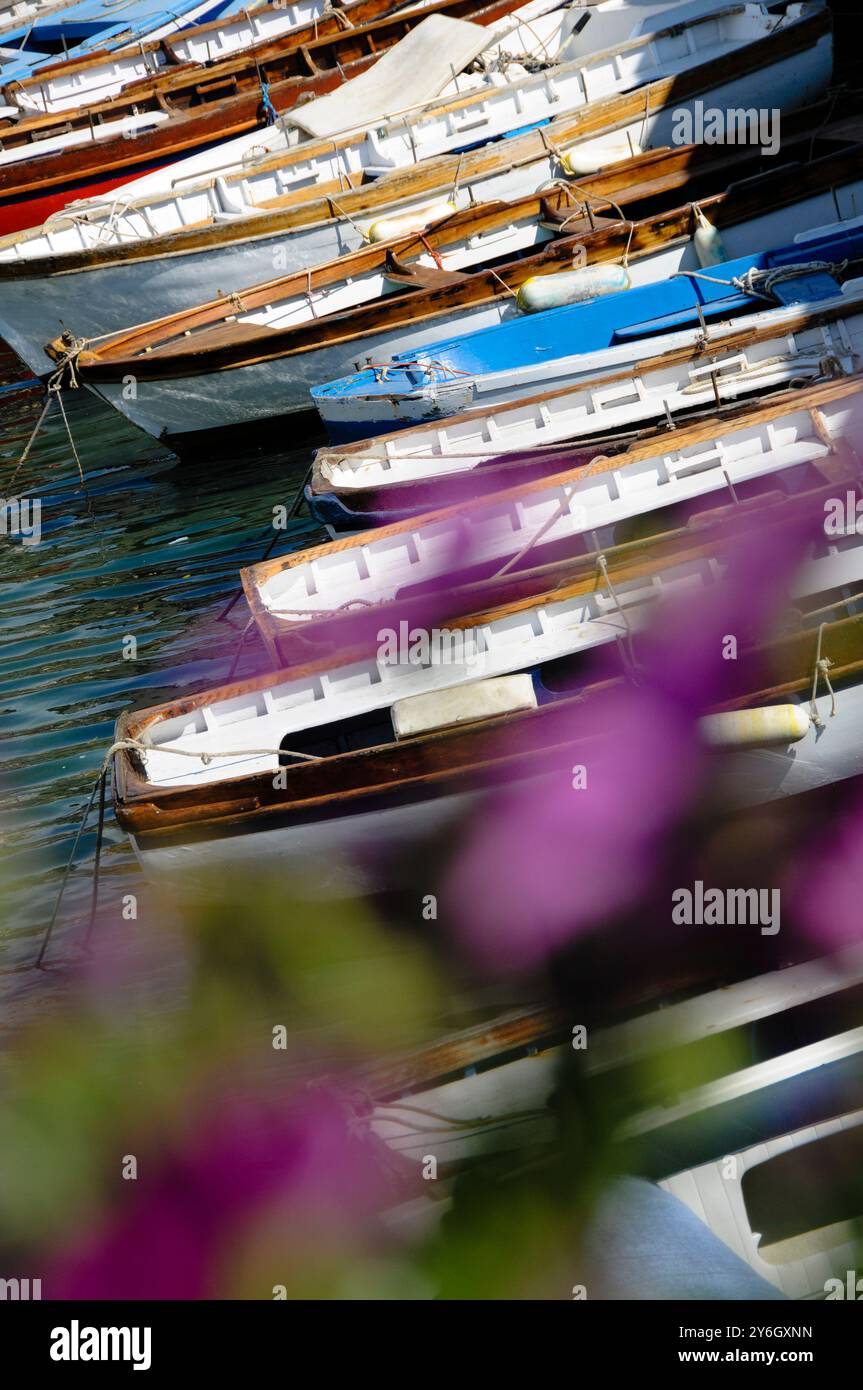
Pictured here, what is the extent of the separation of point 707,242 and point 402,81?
22.9 ft

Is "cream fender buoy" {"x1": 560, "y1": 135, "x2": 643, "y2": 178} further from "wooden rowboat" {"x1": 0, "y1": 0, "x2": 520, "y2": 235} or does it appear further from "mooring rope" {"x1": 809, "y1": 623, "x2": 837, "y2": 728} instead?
"mooring rope" {"x1": 809, "y1": 623, "x2": 837, "y2": 728}

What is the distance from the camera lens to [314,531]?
41.0 ft

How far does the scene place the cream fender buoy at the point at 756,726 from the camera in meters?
6.56

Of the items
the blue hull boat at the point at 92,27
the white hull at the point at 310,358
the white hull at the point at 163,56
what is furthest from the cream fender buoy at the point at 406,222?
the blue hull boat at the point at 92,27

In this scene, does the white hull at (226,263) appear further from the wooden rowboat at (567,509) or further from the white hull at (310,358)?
the wooden rowboat at (567,509)

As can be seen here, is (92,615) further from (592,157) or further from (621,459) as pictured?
(592,157)

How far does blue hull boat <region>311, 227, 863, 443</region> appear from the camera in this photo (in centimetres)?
1069

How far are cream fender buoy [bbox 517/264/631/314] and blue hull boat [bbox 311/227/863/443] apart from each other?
0.55 ft

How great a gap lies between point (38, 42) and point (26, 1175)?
82.0 ft

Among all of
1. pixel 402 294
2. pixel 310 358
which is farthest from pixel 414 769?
pixel 402 294

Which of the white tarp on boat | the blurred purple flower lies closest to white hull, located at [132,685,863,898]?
the blurred purple flower

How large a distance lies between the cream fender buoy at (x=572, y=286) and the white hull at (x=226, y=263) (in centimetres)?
336

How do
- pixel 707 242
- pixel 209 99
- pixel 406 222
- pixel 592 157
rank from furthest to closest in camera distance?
pixel 209 99
pixel 406 222
pixel 592 157
pixel 707 242

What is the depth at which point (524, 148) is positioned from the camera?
50.4 feet
